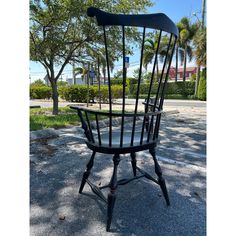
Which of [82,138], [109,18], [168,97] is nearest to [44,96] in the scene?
[168,97]

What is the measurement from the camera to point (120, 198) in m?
1.83

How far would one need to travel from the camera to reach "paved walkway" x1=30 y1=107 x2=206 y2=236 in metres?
1.45

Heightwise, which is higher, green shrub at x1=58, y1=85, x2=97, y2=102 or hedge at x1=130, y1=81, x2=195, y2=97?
hedge at x1=130, y1=81, x2=195, y2=97

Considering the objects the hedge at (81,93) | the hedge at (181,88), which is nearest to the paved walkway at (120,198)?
the hedge at (81,93)

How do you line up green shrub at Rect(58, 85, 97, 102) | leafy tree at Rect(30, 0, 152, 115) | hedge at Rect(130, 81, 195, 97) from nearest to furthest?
leafy tree at Rect(30, 0, 152, 115) < green shrub at Rect(58, 85, 97, 102) < hedge at Rect(130, 81, 195, 97)

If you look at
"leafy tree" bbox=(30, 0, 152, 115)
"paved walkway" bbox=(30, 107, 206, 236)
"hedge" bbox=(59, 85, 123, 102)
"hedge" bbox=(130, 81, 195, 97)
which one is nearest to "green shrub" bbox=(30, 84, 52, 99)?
"hedge" bbox=(59, 85, 123, 102)

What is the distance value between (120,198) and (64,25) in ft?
17.8

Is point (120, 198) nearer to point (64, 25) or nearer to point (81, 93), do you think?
point (64, 25)

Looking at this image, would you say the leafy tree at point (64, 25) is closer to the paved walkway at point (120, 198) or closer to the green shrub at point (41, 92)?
the paved walkway at point (120, 198)

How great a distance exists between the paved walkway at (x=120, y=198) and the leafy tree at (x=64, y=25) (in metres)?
3.52

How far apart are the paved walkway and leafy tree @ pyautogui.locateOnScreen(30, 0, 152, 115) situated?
3518 mm

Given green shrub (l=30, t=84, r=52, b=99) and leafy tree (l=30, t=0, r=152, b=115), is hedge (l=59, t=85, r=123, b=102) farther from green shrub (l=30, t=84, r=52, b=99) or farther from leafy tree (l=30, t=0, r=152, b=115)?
leafy tree (l=30, t=0, r=152, b=115)

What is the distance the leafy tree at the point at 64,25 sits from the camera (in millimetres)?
5181
